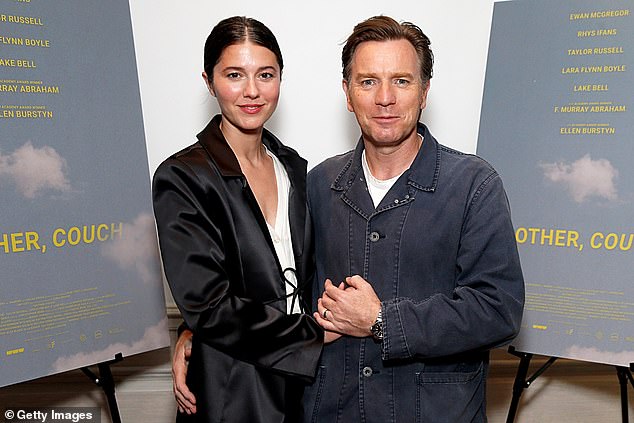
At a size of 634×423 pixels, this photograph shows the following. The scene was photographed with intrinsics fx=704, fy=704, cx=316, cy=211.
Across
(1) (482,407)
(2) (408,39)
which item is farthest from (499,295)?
(2) (408,39)

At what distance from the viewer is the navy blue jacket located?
1.76 metres

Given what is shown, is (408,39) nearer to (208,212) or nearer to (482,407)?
(208,212)

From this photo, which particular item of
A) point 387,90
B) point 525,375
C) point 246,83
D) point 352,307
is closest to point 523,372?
point 525,375

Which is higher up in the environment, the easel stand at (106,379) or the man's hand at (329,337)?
the man's hand at (329,337)

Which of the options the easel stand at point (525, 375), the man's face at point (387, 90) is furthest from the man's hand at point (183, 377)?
the easel stand at point (525, 375)

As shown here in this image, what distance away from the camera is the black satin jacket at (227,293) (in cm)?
177

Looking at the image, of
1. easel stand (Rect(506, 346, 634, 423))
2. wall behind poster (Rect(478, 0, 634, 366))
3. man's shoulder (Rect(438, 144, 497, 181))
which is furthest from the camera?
easel stand (Rect(506, 346, 634, 423))

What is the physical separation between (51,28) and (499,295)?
62.6 inches

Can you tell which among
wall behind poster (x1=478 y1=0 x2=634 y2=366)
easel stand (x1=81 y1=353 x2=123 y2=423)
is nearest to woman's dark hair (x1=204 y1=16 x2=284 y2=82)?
wall behind poster (x1=478 y1=0 x2=634 y2=366)

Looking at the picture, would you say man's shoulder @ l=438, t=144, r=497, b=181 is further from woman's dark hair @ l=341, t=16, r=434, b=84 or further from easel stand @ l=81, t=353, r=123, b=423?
easel stand @ l=81, t=353, r=123, b=423

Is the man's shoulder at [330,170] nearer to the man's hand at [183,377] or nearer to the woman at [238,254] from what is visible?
the woman at [238,254]

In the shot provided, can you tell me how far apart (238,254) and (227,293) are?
111 millimetres

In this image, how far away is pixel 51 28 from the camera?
2230mm

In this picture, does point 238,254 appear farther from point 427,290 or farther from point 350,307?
point 427,290
